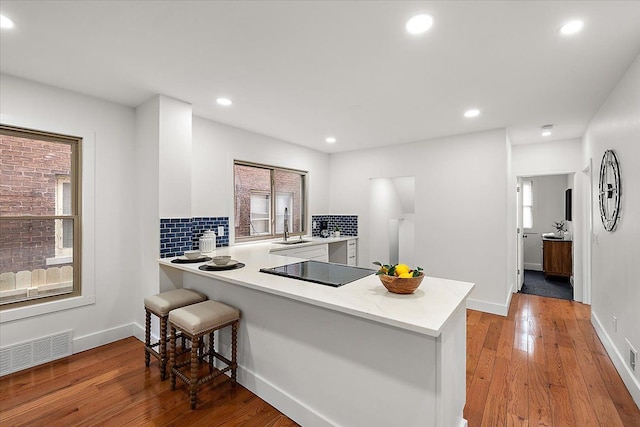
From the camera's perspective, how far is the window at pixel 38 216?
8.04ft

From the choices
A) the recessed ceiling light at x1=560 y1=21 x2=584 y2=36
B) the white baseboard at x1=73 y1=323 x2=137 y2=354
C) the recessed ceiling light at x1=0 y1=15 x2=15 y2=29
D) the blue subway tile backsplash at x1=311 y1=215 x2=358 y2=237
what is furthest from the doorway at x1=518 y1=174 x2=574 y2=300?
the recessed ceiling light at x1=0 y1=15 x2=15 y2=29

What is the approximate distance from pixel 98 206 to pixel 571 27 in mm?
3958

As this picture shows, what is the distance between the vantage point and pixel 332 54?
2045mm

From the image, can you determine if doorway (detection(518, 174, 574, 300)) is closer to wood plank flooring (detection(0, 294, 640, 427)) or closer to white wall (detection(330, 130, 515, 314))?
white wall (detection(330, 130, 515, 314))

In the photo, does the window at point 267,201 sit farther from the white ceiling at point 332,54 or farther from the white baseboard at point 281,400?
the white baseboard at point 281,400

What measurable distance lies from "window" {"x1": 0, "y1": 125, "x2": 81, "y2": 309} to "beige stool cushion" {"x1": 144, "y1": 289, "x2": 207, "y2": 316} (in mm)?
1008

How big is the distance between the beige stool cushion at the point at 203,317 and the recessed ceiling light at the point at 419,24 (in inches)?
86.4

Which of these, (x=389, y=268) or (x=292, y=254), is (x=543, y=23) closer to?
(x=389, y=268)

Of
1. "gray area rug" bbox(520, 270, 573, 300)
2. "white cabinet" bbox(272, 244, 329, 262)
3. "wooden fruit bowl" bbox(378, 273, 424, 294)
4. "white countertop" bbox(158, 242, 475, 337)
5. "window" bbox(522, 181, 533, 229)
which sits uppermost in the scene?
"window" bbox(522, 181, 533, 229)

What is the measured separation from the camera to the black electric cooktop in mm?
1897

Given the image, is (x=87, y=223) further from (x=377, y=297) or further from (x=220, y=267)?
(x=377, y=297)

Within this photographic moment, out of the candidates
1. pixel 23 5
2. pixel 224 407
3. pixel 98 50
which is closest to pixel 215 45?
pixel 98 50

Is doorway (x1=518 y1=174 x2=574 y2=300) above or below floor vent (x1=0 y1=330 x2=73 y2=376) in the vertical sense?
above

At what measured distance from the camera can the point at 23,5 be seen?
5.24 feet
